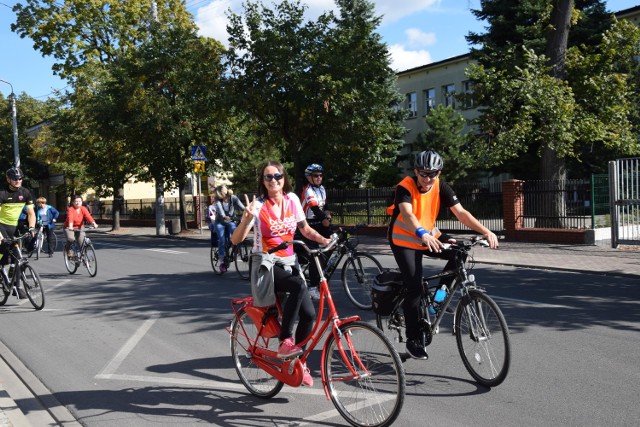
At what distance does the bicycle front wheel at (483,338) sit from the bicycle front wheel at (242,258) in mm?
7211

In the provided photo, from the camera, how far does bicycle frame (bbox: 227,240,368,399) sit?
414 centimetres

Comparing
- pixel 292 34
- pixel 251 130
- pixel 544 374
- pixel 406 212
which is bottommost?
pixel 544 374

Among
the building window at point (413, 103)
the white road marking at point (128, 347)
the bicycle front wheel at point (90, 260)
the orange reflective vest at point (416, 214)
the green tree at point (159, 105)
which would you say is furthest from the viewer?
the building window at point (413, 103)

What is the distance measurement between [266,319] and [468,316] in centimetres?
158

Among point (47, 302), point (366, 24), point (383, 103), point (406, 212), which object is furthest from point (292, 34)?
point (406, 212)

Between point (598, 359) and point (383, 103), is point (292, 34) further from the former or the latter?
point (598, 359)

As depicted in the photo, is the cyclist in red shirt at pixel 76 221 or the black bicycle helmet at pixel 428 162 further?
the cyclist in red shirt at pixel 76 221

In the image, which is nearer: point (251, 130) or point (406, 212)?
point (406, 212)

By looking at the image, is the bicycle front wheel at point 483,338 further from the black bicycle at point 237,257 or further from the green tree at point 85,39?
the green tree at point 85,39

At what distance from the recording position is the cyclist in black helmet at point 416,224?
506 centimetres

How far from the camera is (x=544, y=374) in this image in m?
5.39

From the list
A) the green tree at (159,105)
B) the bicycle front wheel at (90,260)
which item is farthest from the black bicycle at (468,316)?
the green tree at (159,105)

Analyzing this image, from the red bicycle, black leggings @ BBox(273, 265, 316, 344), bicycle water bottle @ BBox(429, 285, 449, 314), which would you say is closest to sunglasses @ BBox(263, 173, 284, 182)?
the red bicycle

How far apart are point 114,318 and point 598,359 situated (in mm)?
6034
